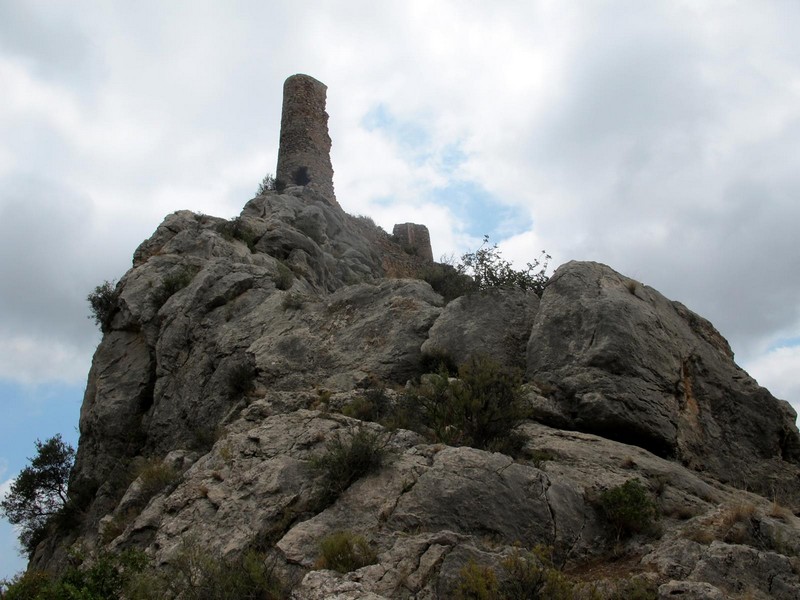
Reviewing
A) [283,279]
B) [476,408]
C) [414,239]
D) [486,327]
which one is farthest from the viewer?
[414,239]

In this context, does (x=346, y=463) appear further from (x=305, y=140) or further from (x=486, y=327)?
(x=305, y=140)

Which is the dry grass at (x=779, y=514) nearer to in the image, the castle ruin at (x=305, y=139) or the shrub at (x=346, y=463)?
the shrub at (x=346, y=463)

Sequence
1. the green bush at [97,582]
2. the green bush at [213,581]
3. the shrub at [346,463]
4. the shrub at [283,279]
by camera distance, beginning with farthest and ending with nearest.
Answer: the shrub at [283,279], the shrub at [346,463], the green bush at [97,582], the green bush at [213,581]

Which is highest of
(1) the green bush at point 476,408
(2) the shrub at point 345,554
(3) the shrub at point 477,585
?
(1) the green bush at point 476,408

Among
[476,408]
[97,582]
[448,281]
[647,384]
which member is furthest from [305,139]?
[97,582]

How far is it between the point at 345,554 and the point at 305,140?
70.9 ft

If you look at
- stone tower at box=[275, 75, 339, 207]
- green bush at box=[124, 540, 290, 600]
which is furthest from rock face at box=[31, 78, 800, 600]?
stone tower at box=[275, 75, 339, 207]

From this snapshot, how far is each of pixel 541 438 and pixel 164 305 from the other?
9.32 metres

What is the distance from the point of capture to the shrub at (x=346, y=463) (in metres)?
7.82

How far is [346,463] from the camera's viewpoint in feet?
26.2

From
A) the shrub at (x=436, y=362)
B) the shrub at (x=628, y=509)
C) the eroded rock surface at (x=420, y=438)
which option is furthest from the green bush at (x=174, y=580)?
the shrub at (x=436, y=362)

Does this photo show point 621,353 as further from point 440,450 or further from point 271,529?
point 271,529

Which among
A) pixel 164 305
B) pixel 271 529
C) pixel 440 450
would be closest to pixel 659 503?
pixel 440 450

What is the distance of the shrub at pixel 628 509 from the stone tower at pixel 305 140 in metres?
19.3
